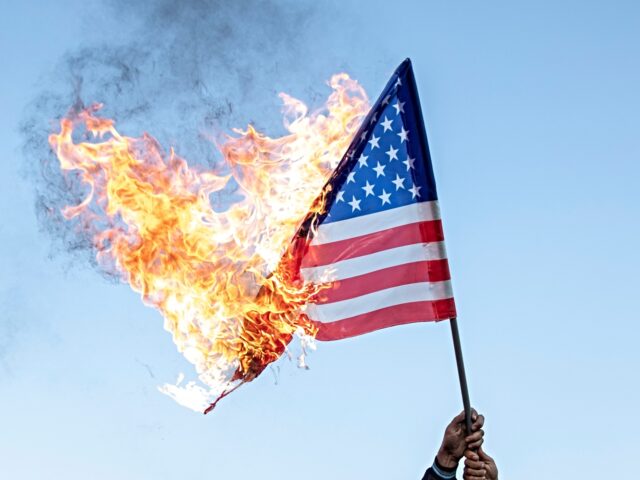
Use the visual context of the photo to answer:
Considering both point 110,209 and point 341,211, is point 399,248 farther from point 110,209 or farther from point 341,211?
point 110,209

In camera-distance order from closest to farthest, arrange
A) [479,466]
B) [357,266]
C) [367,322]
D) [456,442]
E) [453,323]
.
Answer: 1. [479,466]
2. [456,442]
3. [453,323]
4. [367,322]
5. [357,266]

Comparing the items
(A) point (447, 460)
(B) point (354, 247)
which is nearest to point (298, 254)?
(B) point (354, 247)

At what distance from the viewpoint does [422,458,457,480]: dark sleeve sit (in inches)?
329

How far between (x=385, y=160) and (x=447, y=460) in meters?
3.19

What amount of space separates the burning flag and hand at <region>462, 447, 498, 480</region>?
153 cm

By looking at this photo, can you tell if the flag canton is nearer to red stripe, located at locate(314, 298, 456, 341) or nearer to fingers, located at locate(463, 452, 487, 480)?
red stripe, located at locate(314, 298, 456, 341)

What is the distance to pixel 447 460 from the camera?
8359mm

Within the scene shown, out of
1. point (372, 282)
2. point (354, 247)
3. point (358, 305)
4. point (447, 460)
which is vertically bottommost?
point (447, 460)

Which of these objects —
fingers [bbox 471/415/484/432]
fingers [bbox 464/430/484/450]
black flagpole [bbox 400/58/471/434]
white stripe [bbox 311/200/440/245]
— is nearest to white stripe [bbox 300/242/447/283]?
white stripe [bbox 311/200/440/245]

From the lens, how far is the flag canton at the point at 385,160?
382 inches

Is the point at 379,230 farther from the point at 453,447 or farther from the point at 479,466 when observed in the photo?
the point at 479,466

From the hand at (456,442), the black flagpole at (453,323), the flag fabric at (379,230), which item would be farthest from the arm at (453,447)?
the flag fabric at (379,230)

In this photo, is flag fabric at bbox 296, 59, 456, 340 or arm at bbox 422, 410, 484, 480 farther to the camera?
flag fabric at bbox 296, 59, 456, 340

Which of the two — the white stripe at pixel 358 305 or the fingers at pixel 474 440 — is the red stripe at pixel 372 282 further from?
Result: the fingers at pixel 474 440
